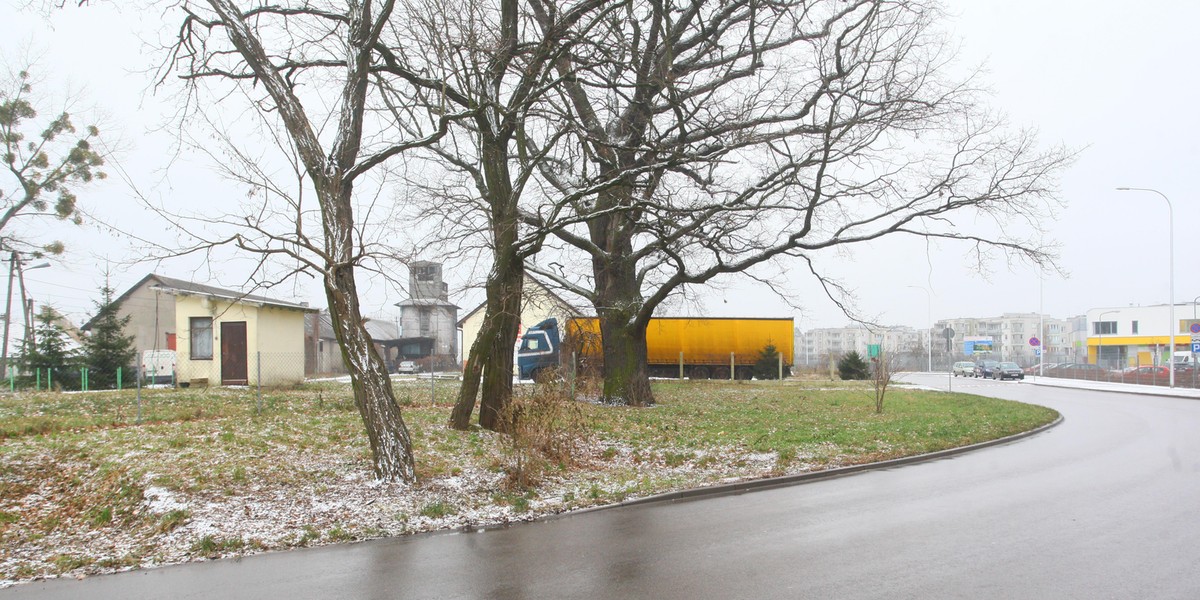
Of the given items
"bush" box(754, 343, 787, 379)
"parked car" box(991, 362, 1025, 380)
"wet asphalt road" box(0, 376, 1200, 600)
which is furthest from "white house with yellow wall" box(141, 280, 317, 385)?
"parked car" box(991, 362, 1025, 380)

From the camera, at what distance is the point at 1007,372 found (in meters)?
51.9

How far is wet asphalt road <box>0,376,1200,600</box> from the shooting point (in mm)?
6145

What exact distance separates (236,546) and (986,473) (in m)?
10.3

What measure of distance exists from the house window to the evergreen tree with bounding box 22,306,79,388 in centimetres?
422

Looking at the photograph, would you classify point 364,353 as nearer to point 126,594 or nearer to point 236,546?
point 236,546

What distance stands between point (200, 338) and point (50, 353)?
512cm

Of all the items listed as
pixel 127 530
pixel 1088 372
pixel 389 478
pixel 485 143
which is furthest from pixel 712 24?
pixel 1088 372

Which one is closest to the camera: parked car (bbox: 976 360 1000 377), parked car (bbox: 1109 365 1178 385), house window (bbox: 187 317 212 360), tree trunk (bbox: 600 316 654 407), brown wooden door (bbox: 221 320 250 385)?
tree trunk (bbox: 600 316 654 407)

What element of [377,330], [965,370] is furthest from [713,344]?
[377,330]

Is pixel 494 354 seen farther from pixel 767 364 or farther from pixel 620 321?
pixel 767 364

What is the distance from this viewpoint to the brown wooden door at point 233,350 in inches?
1064

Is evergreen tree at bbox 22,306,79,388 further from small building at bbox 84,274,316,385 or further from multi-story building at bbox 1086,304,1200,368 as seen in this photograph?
multi-story building at bbox 1086,304,1200,368

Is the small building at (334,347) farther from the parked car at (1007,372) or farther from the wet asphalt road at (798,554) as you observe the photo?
the wet asphalt road at (798,554)

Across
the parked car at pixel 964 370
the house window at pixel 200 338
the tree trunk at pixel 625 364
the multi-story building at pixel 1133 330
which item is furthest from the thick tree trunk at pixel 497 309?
the multi-story building at pixel 1133 330
